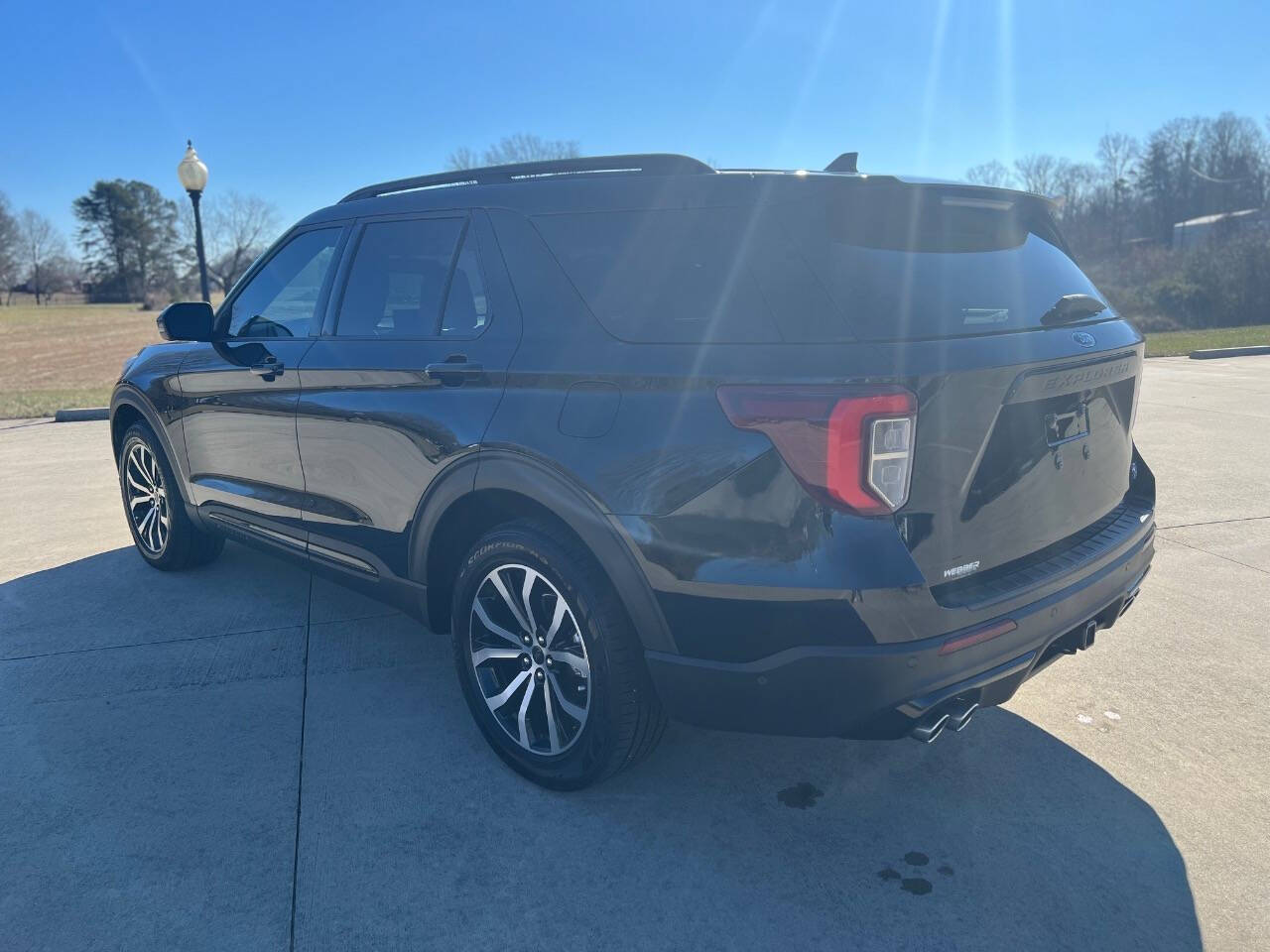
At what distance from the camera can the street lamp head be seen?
1445cm

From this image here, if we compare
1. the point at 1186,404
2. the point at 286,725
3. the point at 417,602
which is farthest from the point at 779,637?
the point at 1186,404

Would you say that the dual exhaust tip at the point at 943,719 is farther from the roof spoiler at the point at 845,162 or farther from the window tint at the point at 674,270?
the roof spoiler at the point at 845,162

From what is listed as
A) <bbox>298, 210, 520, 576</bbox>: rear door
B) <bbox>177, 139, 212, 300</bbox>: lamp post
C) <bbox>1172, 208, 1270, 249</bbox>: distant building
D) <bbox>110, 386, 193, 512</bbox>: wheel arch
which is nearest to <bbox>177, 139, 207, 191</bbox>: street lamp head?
<bbox>177, 139, 212, 300</bbox>: lamp post

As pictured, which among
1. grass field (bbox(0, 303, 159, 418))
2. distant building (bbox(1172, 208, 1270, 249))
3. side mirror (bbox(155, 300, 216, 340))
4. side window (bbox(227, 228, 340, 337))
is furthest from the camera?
distant building (bbox(1172, 208, 1270, 249))

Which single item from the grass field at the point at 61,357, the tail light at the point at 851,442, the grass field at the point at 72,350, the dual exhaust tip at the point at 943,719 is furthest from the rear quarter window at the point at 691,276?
the grass field at the point at 61,357

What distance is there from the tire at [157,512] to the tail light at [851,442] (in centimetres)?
361

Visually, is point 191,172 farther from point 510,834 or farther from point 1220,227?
point 1220,227

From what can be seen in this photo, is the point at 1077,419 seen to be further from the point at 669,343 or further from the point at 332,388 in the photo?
the point at 332,388

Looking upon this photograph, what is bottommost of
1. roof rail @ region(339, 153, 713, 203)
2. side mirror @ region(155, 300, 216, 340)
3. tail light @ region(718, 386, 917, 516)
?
tail light @ region(718, 386, 917, 516)

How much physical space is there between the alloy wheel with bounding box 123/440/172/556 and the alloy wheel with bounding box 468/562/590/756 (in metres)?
2.78

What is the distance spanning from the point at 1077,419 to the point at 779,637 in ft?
3.71

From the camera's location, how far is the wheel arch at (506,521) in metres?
2.53

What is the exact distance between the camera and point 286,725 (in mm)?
3410

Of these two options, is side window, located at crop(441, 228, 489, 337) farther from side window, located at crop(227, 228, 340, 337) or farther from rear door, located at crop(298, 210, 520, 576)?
side window, located at crop(227, 228, 340, 337)
